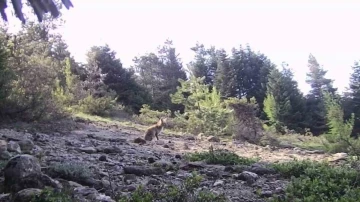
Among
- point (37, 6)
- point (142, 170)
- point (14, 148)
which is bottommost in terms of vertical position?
point (142, 170)

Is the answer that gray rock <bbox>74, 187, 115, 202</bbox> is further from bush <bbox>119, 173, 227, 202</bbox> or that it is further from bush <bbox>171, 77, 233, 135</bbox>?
bush <bbox>171, 77, 233, 135</bbox>

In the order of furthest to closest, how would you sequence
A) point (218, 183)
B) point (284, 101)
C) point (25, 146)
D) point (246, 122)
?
point (284, 101)
point (246, 122)
point (25, 146)
point (218, 183)

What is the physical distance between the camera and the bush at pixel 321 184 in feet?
15.5

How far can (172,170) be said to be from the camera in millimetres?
6238

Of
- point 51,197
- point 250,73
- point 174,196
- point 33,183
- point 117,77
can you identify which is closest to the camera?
point 51,197

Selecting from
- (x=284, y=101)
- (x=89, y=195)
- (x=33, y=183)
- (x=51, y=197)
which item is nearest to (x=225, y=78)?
(x=284, y=101)

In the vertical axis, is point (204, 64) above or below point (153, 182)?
above

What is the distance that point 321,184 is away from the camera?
5.24 metres

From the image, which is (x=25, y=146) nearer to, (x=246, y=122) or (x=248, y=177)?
(x=248, y=177)

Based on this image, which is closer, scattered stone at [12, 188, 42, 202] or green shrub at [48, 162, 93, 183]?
scattered stone at [12, 188, 42, 202]

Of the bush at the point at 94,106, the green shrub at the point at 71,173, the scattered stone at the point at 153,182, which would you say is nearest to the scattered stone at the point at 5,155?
the green shrub at the point at 71,173

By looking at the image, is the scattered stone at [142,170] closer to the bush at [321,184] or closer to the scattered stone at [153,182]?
the scattered stone at [153,182]

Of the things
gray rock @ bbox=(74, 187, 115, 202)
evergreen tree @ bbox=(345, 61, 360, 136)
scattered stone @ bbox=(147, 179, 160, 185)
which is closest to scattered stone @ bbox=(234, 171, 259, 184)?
scattered stone @ bbox=(147, 179, 160, 185)

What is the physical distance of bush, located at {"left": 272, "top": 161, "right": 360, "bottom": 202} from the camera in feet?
15.5
